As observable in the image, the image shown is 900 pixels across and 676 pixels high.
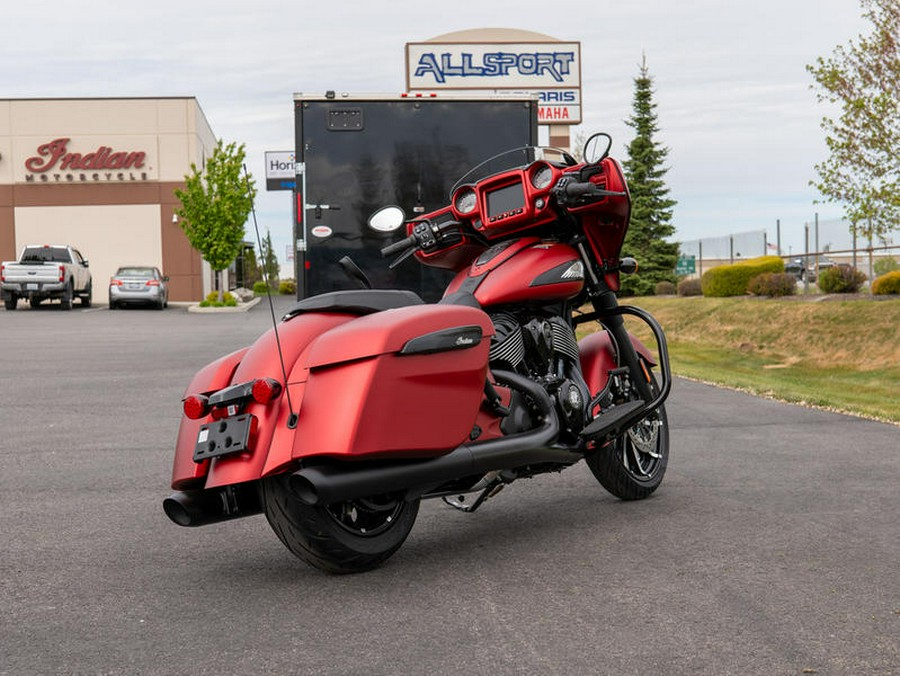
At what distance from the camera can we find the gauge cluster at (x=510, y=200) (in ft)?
18.0

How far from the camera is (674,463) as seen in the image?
7254 millimetres

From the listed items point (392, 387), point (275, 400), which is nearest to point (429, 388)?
point (392, 387)

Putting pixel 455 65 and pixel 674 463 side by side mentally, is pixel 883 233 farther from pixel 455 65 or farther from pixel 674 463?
pixel 455 65

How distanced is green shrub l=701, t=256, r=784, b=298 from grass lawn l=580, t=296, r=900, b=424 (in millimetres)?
1498

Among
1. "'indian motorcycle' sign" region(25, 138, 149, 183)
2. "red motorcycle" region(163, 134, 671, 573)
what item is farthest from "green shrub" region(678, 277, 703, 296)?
"red motorcycle" region(163, 134, 671, 573)

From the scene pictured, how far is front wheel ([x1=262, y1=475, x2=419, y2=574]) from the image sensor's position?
4.23m

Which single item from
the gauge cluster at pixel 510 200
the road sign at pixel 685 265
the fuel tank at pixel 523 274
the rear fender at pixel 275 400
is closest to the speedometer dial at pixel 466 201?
the gauge cluster at pixel 510 200

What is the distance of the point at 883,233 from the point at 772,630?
20.9 meters

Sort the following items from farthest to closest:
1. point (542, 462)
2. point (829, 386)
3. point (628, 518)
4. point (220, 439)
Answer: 1. point (829, 386)
2. point (628, 518)
3. point (542, 462)
4. point (220, 439)

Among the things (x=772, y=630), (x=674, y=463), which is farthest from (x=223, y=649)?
(x=674, y=463)

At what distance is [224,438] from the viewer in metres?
4.20

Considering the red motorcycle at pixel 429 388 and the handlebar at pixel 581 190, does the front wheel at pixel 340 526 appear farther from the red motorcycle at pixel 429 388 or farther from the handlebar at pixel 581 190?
the handlebar at pixel 581 190

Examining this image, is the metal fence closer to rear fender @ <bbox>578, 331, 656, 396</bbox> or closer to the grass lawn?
the grass lawn

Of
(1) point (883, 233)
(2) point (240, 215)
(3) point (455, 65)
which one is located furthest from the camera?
(2) point (240, 215)
